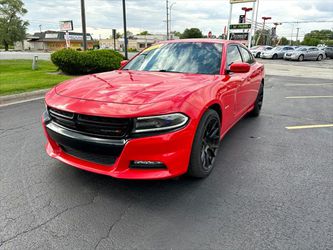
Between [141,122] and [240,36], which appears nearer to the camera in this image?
[141,122]

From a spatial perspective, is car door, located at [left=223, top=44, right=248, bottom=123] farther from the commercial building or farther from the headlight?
the commercial building

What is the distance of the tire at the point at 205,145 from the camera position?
2.68 meters

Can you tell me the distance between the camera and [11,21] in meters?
66.9

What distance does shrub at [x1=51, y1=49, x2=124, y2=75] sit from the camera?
11125 mm

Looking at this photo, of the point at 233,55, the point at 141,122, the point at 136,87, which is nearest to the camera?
the point at 141,122

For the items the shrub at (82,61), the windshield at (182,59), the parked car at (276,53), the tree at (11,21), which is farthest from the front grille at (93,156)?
the tree at (11,21)

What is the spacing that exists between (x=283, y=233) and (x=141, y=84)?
6.36 feet

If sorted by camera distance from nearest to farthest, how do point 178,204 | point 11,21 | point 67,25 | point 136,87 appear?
point 178,204
point 136,87
point 67,25
point 11,21

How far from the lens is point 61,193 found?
2730mm

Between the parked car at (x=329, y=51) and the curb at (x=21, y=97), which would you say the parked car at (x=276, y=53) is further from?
the curb at (x=21, y=97)

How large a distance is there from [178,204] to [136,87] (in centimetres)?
125

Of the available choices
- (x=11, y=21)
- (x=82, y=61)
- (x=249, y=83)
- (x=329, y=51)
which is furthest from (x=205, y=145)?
(x=11, y=21)

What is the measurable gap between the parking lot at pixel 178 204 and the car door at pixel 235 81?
2.07 feet

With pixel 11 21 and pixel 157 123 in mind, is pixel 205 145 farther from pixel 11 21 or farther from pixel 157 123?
pixel 11 21
